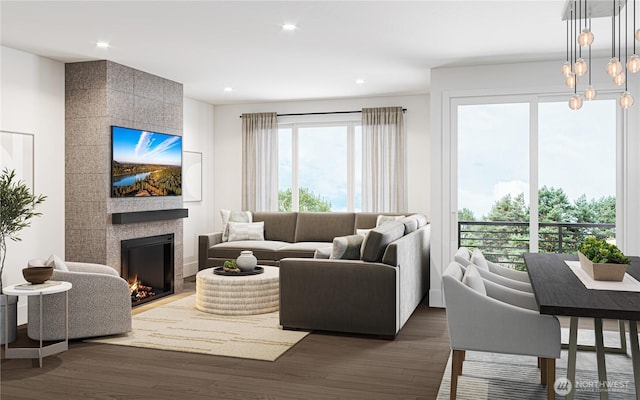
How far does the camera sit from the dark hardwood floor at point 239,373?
337cm

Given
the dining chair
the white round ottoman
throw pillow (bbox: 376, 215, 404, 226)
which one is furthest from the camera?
throw pillow (bbox: 376, 215, 404, 226)

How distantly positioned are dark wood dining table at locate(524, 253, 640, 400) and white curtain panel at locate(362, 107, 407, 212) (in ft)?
13.7

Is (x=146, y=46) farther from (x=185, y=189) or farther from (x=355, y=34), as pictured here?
(x=185, y=189)

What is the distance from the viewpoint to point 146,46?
16.3 ft

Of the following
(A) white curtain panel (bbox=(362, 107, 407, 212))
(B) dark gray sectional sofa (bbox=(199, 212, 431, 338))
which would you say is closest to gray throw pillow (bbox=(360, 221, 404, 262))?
(B) dark gray sectional sofa (bbox=(199, 212, 431, 338))

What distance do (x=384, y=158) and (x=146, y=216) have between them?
3425 millimetres

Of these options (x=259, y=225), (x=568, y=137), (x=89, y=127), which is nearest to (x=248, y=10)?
(x=89, y=127)

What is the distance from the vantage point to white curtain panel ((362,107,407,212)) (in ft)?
25.1

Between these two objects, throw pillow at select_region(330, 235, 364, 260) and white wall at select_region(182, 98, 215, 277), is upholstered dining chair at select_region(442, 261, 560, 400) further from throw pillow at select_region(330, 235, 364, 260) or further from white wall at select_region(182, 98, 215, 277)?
white wall at select_region(182, 98, 215, 277)

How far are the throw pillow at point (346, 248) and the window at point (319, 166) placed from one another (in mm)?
3145

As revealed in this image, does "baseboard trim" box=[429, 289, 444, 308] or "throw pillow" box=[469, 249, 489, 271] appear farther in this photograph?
"baseboard trim" box=[429, 289, 444, 308]

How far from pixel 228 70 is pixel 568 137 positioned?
3698 millimetres

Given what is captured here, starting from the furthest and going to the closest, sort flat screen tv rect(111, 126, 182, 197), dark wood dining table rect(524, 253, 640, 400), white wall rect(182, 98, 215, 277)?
white wall rect(182, 98, 215, 277)
flat screen tv rect(111, 126, 182, 197)
dark wood dining table rect(524, 253, 640, 400)

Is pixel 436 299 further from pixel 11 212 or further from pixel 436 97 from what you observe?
pixel 11 212
